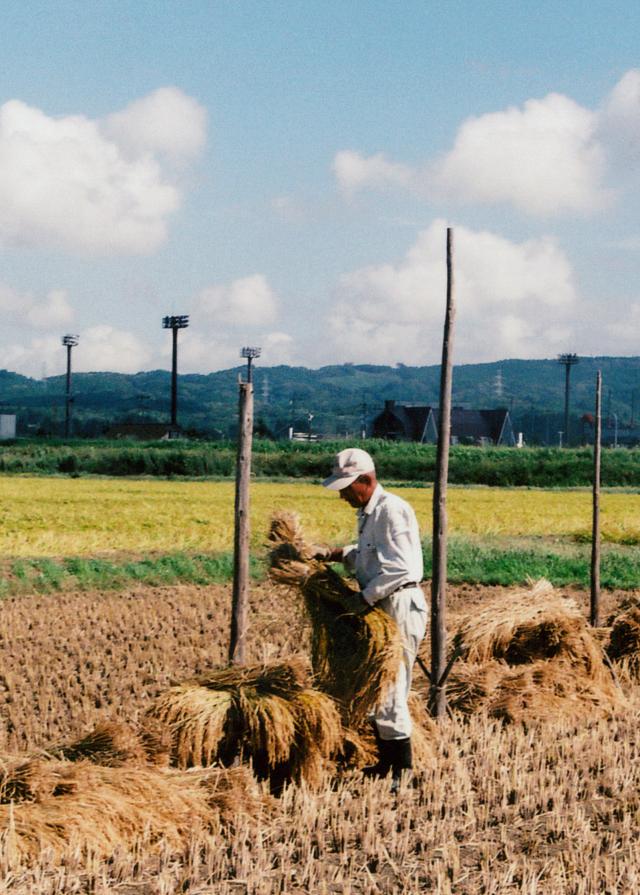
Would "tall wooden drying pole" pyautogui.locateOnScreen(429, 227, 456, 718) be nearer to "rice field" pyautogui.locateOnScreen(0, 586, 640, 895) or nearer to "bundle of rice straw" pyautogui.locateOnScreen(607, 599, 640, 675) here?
"rice field" pyautogui.locateOnScreen(0, 586, 640, 895)

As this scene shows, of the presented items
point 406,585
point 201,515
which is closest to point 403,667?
point 406,585

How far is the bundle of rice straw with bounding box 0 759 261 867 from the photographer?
4902 millimetres

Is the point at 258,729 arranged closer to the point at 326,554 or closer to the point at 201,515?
the point at 326,554

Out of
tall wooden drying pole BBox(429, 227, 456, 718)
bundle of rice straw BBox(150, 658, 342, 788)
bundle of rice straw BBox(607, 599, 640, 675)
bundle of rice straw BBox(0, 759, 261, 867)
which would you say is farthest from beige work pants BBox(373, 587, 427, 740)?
bundle of rice straw BBox(607, 599, 640, 675)

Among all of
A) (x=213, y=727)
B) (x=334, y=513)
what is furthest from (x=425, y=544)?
(x=213, y=727)

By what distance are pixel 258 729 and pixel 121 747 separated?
29.5 inches

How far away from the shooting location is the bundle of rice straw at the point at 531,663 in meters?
7.89

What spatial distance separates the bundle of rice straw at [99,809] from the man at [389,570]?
3.03 feet

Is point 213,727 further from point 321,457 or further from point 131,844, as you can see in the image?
point 321,457

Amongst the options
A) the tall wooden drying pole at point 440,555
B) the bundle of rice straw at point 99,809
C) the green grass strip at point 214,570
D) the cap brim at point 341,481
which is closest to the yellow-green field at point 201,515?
the green grass strip at point 214,570

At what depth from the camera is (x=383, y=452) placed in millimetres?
46094

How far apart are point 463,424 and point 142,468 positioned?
54.7 meters

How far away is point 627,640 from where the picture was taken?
9.33 m

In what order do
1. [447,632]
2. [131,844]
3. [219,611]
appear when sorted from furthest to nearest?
[219,611]
[447,632]
[131,844]
